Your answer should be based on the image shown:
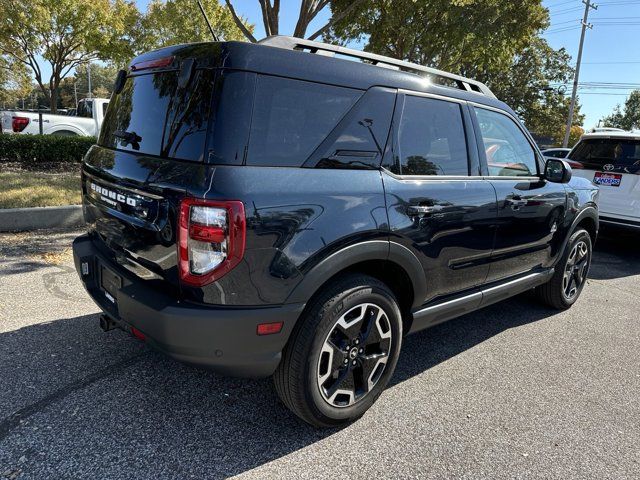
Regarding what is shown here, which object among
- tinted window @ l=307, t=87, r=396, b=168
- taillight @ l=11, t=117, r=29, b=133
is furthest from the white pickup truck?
tinted window @ l=307, t=87, r=396, b=168

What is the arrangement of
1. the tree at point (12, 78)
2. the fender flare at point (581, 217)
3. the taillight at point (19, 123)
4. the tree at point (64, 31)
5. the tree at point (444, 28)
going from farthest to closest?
1. the tree at point (12, 78)
2. the tree at point (64, 31)
3. the tree at point (444, 28)
4. the taillight at point (19, 123)
5. the fender flare at point (581, 217)

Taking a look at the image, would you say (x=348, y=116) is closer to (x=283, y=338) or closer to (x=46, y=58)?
(x=283, y=338)

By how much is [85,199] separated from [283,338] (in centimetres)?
173

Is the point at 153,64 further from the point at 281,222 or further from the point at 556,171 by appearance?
the point at 556,171

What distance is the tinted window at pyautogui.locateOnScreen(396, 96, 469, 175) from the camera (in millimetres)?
2723

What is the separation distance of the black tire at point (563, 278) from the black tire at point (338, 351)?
2.46 m

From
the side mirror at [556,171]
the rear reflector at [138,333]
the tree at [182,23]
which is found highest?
the tree at [182,23]

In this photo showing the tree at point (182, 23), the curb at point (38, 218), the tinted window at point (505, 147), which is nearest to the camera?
the tinted window at point (505, 147)

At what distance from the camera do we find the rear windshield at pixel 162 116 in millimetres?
2133

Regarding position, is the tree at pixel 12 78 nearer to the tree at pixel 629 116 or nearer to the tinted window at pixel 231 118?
the tinted window at pixel 231 118

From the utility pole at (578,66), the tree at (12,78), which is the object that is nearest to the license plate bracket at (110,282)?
the tree at (12,78)

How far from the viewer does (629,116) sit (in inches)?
2574

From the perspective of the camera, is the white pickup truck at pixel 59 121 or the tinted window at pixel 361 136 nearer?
the tinted window at pixel 361 136

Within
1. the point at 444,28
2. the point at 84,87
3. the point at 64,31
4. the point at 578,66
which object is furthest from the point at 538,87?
the point at 84,87
